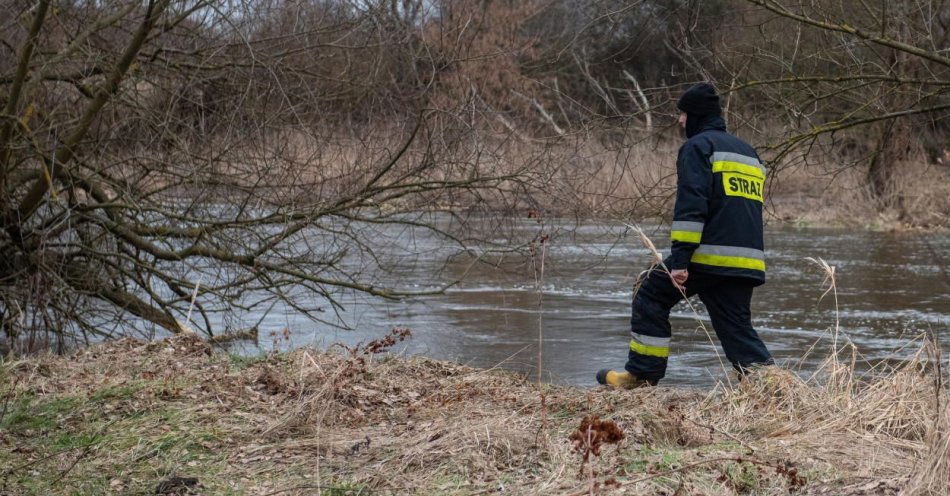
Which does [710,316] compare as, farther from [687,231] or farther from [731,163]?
[731,163]

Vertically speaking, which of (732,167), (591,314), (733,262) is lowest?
(591,314)

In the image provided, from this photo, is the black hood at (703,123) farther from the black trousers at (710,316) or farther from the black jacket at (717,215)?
the black trousers at (710,316)

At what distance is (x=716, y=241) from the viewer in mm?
6371

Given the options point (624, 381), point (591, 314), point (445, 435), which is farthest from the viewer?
point (591, 314)

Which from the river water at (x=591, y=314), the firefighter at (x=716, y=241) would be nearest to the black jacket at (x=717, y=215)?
the firefighter at (x=716, y=241)

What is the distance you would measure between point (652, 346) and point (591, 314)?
17.1 feet

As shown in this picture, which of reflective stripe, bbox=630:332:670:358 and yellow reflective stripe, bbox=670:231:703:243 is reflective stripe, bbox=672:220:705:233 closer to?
Result: yellow reflective stripe, bbox=670:231:703:243

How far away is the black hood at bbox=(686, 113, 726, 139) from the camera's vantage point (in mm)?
6605

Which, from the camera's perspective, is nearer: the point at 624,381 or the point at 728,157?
the point at 728,157

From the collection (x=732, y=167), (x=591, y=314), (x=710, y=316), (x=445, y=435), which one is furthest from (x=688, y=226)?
(x=591, y=314)

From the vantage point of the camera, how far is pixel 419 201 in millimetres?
9555

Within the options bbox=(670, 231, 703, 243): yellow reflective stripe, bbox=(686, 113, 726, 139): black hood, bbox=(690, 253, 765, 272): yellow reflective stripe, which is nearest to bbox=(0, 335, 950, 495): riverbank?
bbox=(690, 253, 765, 272): yellow reflective stripe

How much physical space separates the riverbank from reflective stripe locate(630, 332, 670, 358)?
0.25 meters

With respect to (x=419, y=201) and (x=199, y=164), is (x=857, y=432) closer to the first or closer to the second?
(x=419, y=201)
